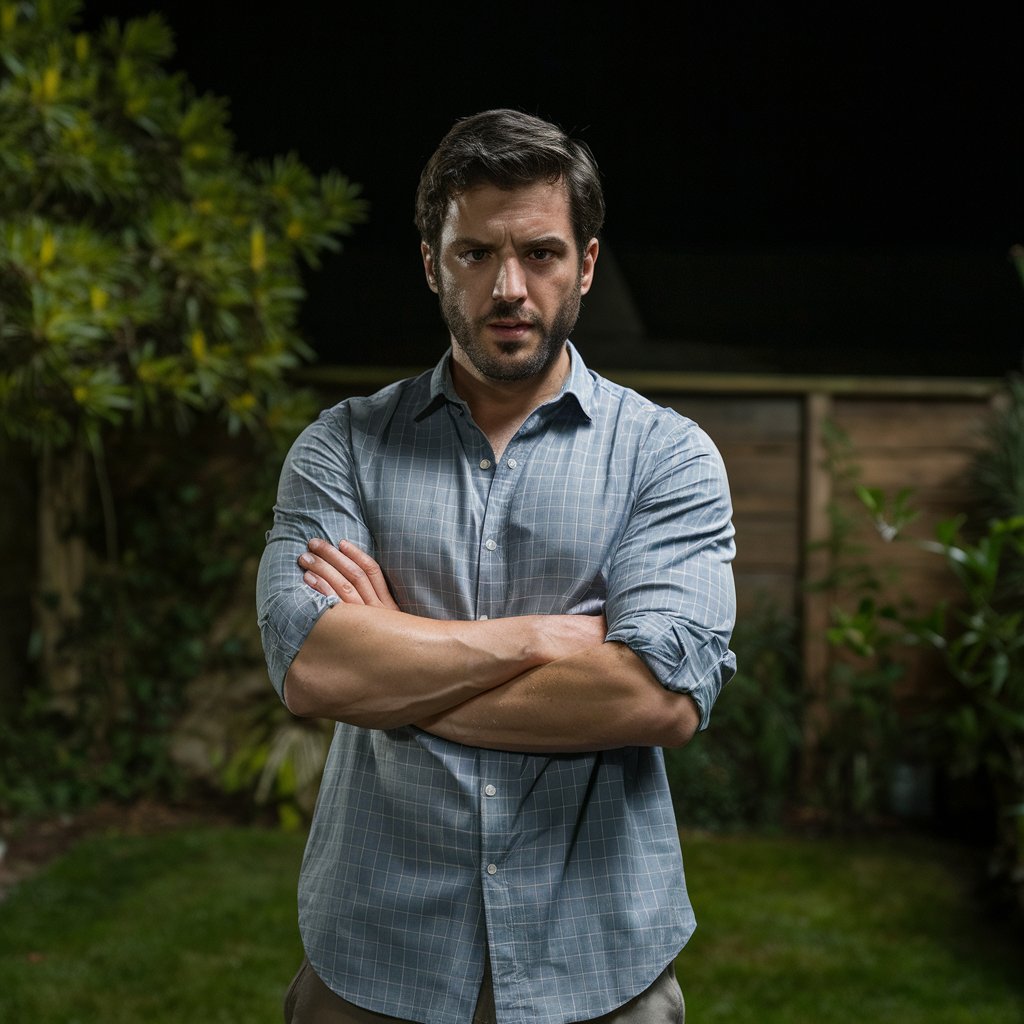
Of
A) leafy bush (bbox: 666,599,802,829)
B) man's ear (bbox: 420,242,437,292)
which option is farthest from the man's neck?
leafy bush (bbox: 666,599,802,829)

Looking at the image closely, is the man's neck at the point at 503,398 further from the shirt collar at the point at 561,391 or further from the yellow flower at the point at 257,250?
the yellow flower at the point at 257,250

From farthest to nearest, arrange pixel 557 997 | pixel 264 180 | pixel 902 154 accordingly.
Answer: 1. pixel 902 154
2. pixel 264 180
3. pixel 557 997

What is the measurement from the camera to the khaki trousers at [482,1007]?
1439mm

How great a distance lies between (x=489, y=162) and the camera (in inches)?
58.4

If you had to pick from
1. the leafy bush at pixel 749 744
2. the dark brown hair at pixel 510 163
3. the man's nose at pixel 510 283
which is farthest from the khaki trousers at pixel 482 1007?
the leafy bush at pixel 749 744

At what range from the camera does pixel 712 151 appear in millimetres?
4676

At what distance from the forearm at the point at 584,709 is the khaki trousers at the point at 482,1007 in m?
0.29

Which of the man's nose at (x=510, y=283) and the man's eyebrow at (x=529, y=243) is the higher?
the man's eyebrow at (x=529, y=243)

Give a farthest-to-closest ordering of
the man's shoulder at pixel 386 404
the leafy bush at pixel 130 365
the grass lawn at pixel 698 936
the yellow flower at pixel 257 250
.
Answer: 1. the yellow flower at pixel 257 250
2. the leafy bush at pixel 130 365
3. the grass lawn at pixel 698 936
4. the man's shoulder at pixel 386 404

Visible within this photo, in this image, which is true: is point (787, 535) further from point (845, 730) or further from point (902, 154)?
point (902, 154)

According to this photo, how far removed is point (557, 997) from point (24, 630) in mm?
3734

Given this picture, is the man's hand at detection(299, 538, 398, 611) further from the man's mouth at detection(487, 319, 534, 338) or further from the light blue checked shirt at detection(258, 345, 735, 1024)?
the man's mouth at detection(487, 319, 534, 338)

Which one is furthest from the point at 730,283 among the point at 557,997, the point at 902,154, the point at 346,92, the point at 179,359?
the point at 557,997

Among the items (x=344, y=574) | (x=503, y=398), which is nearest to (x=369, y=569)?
(x=344, y=574)
